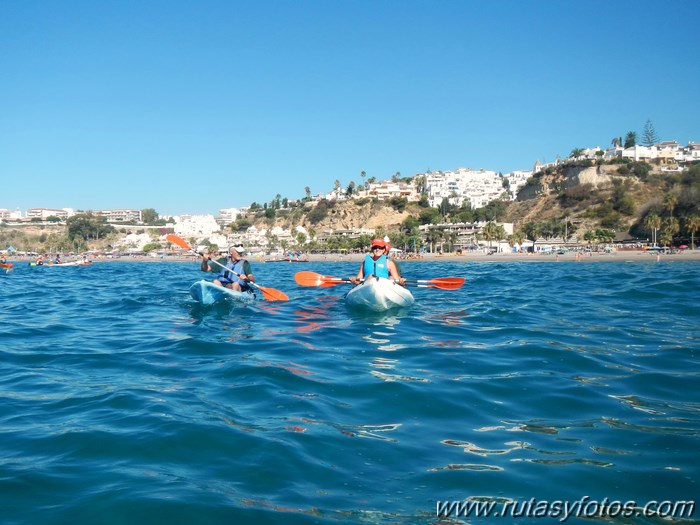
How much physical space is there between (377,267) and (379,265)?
67 millimetres

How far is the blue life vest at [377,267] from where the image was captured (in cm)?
1213

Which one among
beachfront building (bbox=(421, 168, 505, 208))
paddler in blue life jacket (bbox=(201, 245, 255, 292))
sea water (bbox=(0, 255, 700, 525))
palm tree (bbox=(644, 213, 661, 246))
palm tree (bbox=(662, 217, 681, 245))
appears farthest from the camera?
beachfront building (bbox=(421, 168, 505, 208))

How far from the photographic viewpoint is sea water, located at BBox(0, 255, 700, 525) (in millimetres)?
3148

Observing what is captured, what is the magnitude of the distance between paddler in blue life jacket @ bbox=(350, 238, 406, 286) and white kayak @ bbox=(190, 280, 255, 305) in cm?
276

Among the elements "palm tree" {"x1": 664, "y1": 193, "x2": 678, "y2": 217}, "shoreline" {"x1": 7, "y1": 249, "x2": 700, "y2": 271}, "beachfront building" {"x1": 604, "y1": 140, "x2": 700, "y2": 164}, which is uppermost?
"beachfront building" {"x1": 604, "y1": 140, "x2": 700, "y2": 164}

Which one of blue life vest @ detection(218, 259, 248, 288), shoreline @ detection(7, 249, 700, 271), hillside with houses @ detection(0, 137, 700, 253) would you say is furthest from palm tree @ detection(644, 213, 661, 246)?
blue life vest @ detection(218, 259, 248, 288)

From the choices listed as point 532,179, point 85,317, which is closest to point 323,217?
point 532,179

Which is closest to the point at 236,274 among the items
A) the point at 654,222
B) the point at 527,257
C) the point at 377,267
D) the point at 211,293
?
the point at 211,293

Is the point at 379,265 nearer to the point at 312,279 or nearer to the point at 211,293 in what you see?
the point at 312,279

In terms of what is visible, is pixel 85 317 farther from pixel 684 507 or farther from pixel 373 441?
pixel 684 507

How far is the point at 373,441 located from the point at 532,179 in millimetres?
132426

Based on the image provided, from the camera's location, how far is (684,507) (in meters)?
3.04

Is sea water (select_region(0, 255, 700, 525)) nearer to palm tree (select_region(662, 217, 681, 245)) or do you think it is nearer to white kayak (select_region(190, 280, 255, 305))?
white kayak (select_region(190, 280, 255, 305))

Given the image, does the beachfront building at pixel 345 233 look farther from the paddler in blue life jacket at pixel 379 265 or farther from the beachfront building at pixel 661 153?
the paddler in blue life jacket at pixel 379 265
